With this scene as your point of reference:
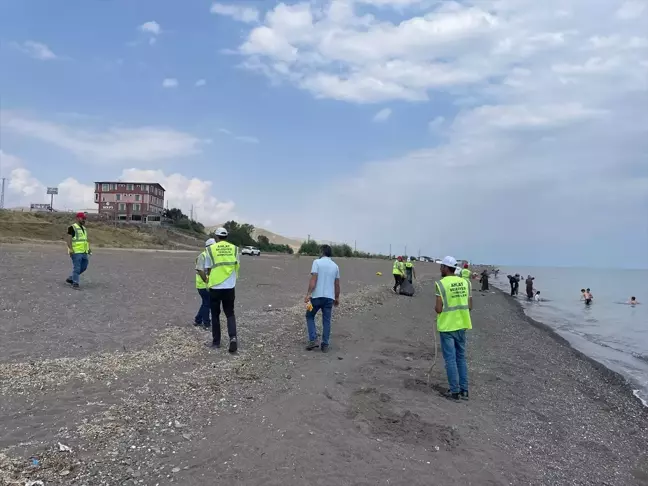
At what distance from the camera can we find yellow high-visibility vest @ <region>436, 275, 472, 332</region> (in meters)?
7.14

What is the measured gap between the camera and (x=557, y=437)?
6395 millimetres

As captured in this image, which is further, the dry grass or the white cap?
the dry grass

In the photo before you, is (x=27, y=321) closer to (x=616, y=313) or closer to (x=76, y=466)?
(x=76, y=466)

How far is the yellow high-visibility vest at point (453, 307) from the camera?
714cm

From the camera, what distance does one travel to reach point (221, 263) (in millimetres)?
8336

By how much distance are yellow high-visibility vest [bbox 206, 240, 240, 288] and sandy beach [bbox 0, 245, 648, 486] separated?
1.28m

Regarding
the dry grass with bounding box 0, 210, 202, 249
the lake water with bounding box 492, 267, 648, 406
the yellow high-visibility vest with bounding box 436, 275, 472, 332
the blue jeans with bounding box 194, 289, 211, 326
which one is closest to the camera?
the yellow high-visibility vest with bounding box 436, 275, 472, 332

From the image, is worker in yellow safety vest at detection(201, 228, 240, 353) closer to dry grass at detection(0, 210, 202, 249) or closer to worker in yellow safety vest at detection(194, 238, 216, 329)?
worker in yellow safety vest at detection(194, 238, 216, 329)

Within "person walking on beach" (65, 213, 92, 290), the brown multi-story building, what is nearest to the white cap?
"person walking on beach" (65, 213, 92, 290)

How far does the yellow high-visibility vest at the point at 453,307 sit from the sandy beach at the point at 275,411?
1.10 metres

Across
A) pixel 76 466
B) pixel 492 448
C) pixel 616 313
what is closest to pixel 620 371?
pixel 492 448

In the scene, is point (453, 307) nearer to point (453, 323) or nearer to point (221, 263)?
point (453, 323)

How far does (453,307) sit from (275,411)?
305cm

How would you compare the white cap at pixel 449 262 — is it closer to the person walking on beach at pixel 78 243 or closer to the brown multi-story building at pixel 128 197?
the person walking on beach at pixel 78 243
